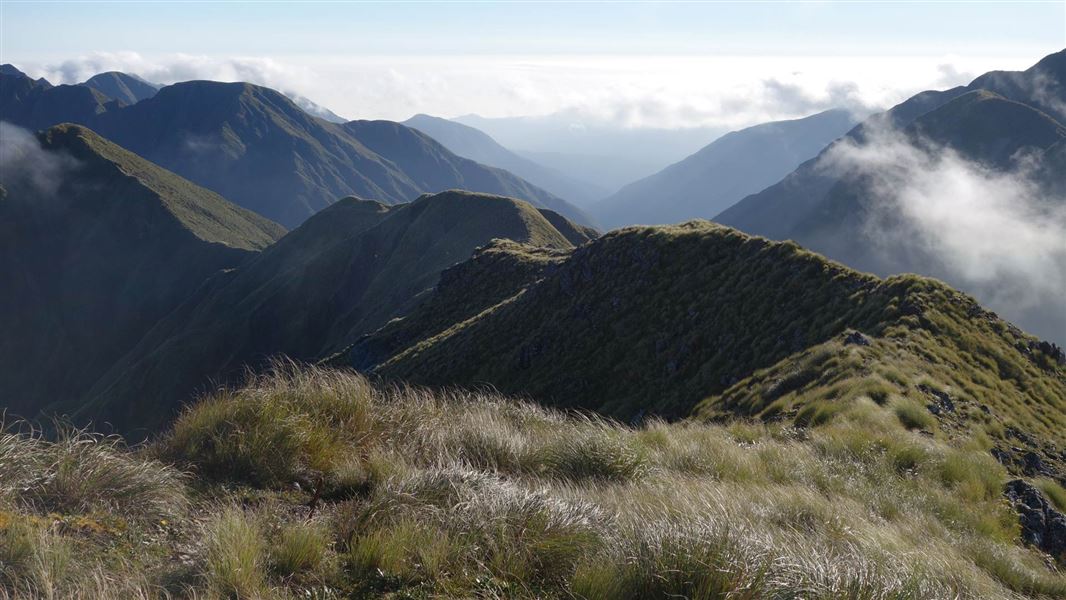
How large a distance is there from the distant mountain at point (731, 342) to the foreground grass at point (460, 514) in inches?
247

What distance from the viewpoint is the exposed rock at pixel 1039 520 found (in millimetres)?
7660

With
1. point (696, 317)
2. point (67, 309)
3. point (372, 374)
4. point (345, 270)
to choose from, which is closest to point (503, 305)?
point (372, 374)

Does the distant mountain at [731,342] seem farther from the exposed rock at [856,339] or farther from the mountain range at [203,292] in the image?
the mountain range at [203,292]

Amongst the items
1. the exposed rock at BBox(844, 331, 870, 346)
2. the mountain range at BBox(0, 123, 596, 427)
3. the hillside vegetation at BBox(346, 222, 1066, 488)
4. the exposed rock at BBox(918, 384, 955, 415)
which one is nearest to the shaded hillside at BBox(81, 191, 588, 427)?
the mountain range at BBox(0, 123, 596, 427)

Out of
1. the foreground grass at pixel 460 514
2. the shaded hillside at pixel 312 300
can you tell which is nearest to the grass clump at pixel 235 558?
the foreground grass at pixel 460 514

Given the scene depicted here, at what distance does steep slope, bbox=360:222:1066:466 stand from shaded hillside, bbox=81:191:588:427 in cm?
5276

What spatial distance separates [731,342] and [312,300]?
108 meters

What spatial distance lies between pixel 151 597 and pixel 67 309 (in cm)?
21724

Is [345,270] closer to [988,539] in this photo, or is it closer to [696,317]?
[696,317]

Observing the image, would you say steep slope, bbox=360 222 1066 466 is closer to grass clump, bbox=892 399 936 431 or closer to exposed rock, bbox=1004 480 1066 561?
grass clump, bbox=892 399 936 431

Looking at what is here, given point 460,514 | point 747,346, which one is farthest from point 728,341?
point 460,514

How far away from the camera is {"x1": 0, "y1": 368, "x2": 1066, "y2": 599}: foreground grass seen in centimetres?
421

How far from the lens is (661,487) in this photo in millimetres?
6117

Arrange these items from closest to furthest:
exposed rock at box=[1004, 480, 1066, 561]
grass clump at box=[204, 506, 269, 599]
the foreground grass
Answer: grass clump at box=[204, 506, 269, 599] → the foreground grass → exposed rock at box=[1004, 480, 1066, 561]
